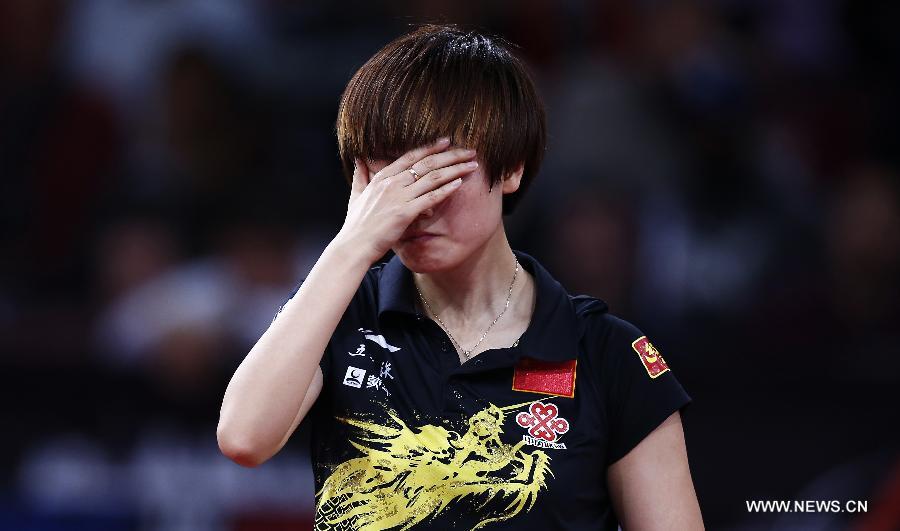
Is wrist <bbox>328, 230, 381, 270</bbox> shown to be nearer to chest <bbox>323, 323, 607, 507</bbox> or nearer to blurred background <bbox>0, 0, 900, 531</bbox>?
chest <bbox>323, 323, 607, 507</bbox>

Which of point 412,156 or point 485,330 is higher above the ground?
point 412,156

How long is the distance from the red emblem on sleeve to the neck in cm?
27

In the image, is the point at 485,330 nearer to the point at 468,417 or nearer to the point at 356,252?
the point at 468,417

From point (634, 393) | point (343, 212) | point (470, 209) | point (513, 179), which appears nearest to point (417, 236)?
point (470, 209)

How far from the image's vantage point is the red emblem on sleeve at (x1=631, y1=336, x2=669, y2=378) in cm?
220

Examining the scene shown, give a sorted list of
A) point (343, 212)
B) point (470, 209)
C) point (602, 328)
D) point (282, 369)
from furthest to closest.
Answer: point (343, 212), point (602, 328), point (470, 209), point (282, 369)

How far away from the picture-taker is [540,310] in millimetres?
2285

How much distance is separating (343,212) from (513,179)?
3385mm

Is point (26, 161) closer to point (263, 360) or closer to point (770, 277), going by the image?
point (770, 277)

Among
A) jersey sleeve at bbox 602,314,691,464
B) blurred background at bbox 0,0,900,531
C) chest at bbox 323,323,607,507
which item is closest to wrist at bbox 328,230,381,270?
chest at bbox 323,323,607,507

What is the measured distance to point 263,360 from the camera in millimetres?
2039

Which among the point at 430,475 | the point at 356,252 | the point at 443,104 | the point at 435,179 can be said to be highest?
the point at 443,104

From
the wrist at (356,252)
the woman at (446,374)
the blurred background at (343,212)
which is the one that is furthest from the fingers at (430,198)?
the blurred background at (343,212)

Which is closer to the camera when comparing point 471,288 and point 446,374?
point 446,374
